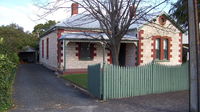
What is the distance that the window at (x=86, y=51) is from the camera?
21.6 metres

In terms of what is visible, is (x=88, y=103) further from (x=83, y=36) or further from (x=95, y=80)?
(x=83, y=36)

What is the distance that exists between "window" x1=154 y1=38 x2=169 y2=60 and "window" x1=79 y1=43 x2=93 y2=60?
20.2 ft

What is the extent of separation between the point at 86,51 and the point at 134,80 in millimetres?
11298

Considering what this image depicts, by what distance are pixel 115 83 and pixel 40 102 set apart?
123 inches

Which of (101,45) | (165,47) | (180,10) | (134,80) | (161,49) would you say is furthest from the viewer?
(165,47)

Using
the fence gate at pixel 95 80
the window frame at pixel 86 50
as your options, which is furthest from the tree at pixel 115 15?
the window frame at pixel 86 50

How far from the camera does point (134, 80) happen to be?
11008mm

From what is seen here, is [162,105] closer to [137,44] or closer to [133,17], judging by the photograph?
[133,17]

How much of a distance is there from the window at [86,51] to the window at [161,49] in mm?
6171

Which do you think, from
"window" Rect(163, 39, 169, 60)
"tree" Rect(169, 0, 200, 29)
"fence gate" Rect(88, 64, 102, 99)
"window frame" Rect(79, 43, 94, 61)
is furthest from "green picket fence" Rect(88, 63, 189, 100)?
"window" Rect(163, 39, 169, 60)

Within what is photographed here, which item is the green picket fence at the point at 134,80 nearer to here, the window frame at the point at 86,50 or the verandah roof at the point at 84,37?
the verandah roof at the point at 84,37

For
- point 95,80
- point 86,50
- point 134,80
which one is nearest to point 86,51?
point 86,50

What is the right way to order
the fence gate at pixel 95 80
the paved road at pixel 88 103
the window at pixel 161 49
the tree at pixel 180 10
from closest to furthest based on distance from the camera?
the paved road at pixel 88 103 → the fence gate at pixel 95 80 → the tree at pixel 180 10 → the window at pixel 161 49

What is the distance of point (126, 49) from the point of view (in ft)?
80.2
